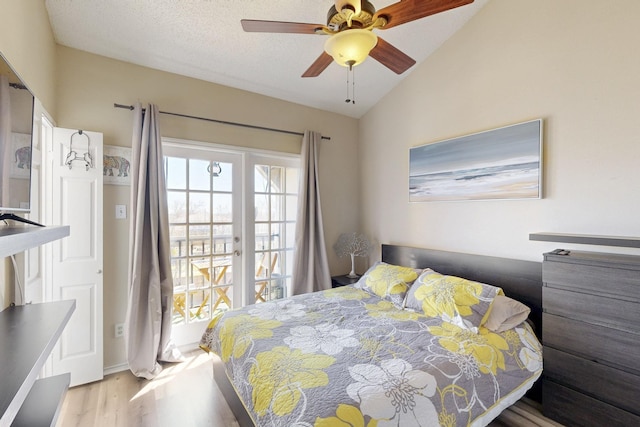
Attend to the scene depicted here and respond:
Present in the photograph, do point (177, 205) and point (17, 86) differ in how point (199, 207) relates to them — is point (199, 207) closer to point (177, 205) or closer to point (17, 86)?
point (177, 205)

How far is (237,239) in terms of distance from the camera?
3.16 meters

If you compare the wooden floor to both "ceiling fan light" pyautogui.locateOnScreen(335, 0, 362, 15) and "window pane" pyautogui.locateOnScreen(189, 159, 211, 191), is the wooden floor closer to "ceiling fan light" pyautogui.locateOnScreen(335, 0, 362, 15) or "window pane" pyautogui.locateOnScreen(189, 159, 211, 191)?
"window pane" pyautogui.locateOnScreen(189, 159, 211, 191)

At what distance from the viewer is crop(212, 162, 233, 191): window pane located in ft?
10.0

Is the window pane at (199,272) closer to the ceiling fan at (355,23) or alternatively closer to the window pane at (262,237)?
the window pane at (262,237)

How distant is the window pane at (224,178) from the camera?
10.0 feet

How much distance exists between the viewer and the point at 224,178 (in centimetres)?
310

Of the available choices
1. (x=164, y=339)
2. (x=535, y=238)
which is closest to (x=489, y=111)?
(x=535, y=238)

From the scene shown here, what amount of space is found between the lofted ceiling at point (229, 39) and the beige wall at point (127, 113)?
4.2 inches

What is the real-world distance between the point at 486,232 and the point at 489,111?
41.5 inches

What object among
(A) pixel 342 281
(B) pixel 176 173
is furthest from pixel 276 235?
(B) pixel 176 173

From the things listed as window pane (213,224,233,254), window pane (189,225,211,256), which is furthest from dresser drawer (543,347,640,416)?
window pane (189,225,211,256)

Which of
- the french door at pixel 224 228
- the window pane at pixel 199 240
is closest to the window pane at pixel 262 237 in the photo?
the french door at pixel 224 228

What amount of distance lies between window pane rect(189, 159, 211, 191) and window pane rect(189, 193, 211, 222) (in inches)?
3.1

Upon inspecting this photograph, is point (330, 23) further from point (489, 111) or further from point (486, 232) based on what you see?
point (486, 232)
